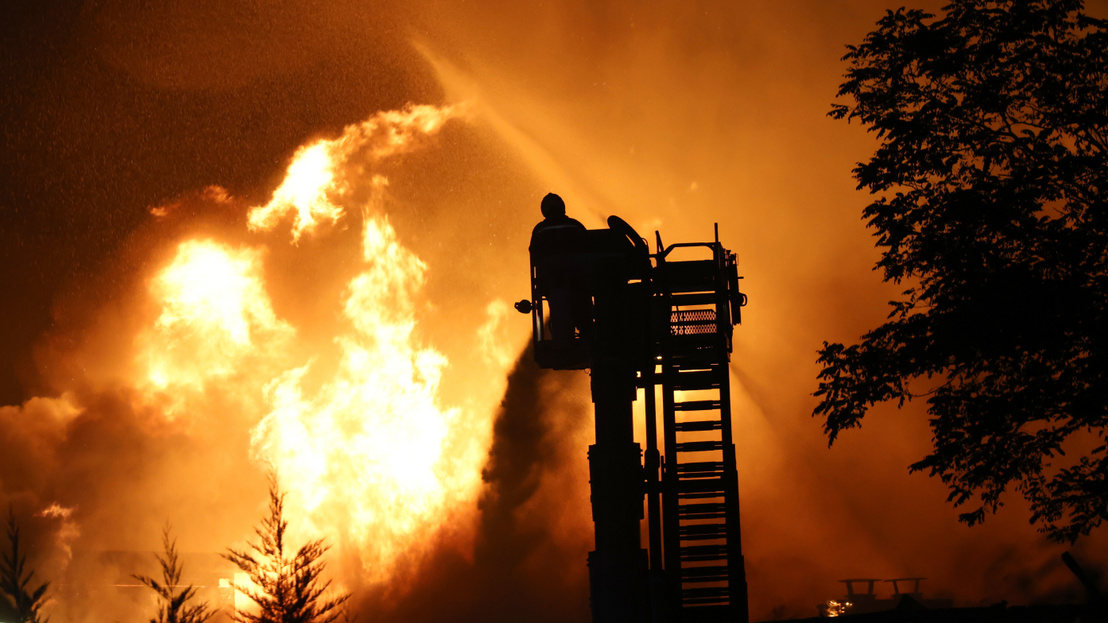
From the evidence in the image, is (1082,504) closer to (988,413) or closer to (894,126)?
(988,413)

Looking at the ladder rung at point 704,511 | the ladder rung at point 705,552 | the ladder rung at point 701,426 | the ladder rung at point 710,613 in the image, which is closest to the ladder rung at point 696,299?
the ladder rung at point 701,426

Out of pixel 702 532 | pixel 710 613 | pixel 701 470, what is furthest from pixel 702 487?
pixel 710 613

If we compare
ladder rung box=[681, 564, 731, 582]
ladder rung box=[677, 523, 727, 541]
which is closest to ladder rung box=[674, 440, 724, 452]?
ladder rung box=[677, 523, 727, 541]

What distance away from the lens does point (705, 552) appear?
15508 mm

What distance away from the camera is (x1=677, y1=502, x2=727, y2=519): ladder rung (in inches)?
603

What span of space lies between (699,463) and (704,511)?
107 cm

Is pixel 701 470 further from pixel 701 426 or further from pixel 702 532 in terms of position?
pixel 702 532

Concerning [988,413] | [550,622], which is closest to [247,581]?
[550,622]

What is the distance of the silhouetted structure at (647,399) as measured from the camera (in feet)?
37.9

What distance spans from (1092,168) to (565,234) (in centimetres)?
895

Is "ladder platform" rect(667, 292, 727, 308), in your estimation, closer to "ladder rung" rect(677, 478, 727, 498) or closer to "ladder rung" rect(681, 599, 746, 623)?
"ladder rung" rect(677, 478, 727, 498)

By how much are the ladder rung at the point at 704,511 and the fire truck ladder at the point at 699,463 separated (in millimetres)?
15

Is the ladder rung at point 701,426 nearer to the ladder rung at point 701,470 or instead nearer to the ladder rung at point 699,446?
the ladder rung at point 699,446

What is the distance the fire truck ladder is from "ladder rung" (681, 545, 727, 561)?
0.02m
